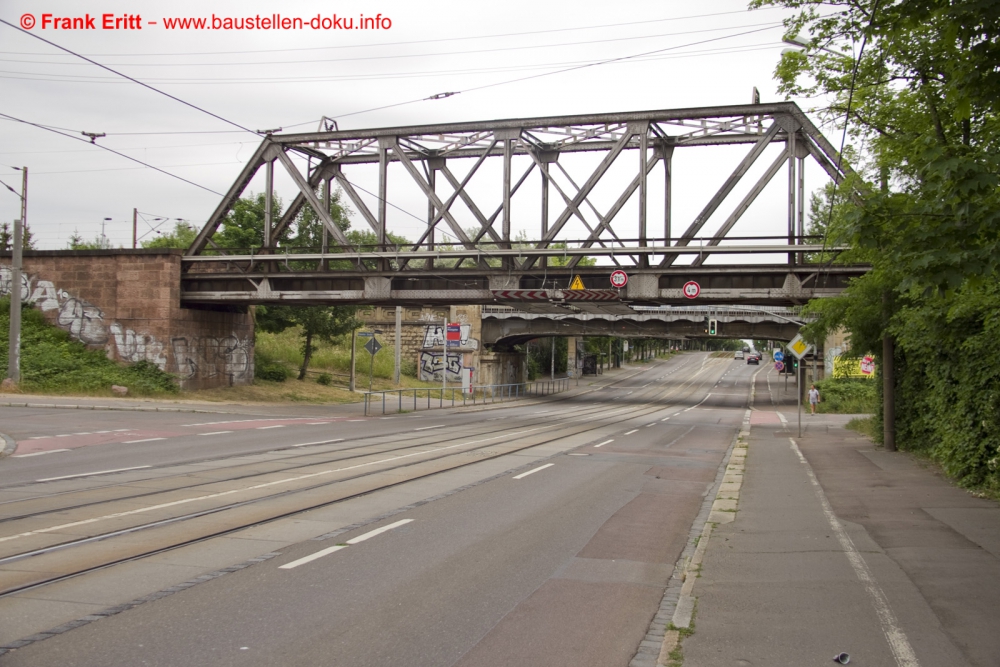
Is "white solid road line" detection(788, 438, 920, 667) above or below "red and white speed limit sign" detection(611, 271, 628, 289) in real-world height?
below

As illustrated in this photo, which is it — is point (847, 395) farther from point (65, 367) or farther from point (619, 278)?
point (65, 367)

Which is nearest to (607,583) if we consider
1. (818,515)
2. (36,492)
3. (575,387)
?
(818,515)

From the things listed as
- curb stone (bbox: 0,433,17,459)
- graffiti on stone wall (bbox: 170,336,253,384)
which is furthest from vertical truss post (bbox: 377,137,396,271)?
curb stone (bbox: 0,433,17,459)

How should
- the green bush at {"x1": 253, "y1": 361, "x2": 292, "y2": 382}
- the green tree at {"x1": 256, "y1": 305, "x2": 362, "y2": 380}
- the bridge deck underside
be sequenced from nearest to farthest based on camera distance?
1. the bridge deck underside
2. the green bush at {"x1": 253, "y1": 361, "x2": 292, "y2": 382}
3. the green tree at {"x1": 256, "y1": 305, "x2": 362, "y2": 380}

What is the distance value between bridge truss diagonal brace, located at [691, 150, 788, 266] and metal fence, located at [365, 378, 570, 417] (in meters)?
12.2

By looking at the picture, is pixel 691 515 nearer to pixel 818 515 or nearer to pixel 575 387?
pixel 818 515

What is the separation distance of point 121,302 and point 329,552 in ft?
92.7

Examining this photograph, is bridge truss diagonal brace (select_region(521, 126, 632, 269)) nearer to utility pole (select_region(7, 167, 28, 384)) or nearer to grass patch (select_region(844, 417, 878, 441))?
grass patch (select_region(844, 417, 878, 441))

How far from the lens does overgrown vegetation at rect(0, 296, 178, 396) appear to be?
98.8 ft

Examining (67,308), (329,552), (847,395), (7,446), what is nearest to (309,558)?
(329,552)

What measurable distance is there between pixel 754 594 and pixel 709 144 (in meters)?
25.1

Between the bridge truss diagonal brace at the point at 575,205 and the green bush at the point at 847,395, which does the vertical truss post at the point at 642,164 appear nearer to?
the bridge truss diagonal brace at the point at 575,205

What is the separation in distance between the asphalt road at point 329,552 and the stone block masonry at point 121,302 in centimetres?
1430

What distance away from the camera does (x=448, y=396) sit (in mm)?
47094
